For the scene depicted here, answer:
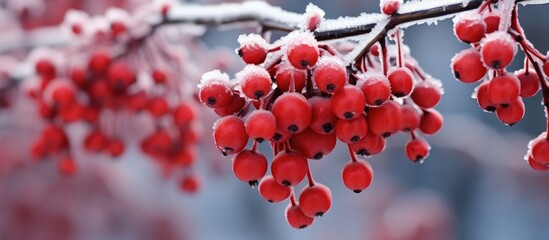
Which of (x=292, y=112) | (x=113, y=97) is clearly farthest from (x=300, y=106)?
(x=113, y=97)

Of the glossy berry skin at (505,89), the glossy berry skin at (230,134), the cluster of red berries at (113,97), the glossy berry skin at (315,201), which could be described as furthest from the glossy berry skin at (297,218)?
the cluster of red berries at (113,97)

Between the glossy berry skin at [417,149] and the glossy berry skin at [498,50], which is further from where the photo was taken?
the glossy berry skin at [417,149]

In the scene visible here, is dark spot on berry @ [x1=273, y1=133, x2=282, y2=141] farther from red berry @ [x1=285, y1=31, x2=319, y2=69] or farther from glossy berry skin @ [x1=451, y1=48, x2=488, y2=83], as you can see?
glossy berry skin @ [x1=451, y1=48, x2=488, y2=83]

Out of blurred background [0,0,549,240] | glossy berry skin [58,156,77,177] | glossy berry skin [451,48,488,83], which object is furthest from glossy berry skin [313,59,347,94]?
blurred background [0,0,549,240]

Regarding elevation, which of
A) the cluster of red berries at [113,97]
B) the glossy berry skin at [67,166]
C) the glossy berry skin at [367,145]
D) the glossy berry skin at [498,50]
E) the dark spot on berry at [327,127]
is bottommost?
the glossy berry skin at [367,145]

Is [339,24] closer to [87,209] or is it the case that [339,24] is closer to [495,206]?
[87,209]

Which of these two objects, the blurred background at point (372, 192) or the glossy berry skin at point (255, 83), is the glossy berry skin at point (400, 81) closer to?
the glossy berry skin at point (255, 83)
